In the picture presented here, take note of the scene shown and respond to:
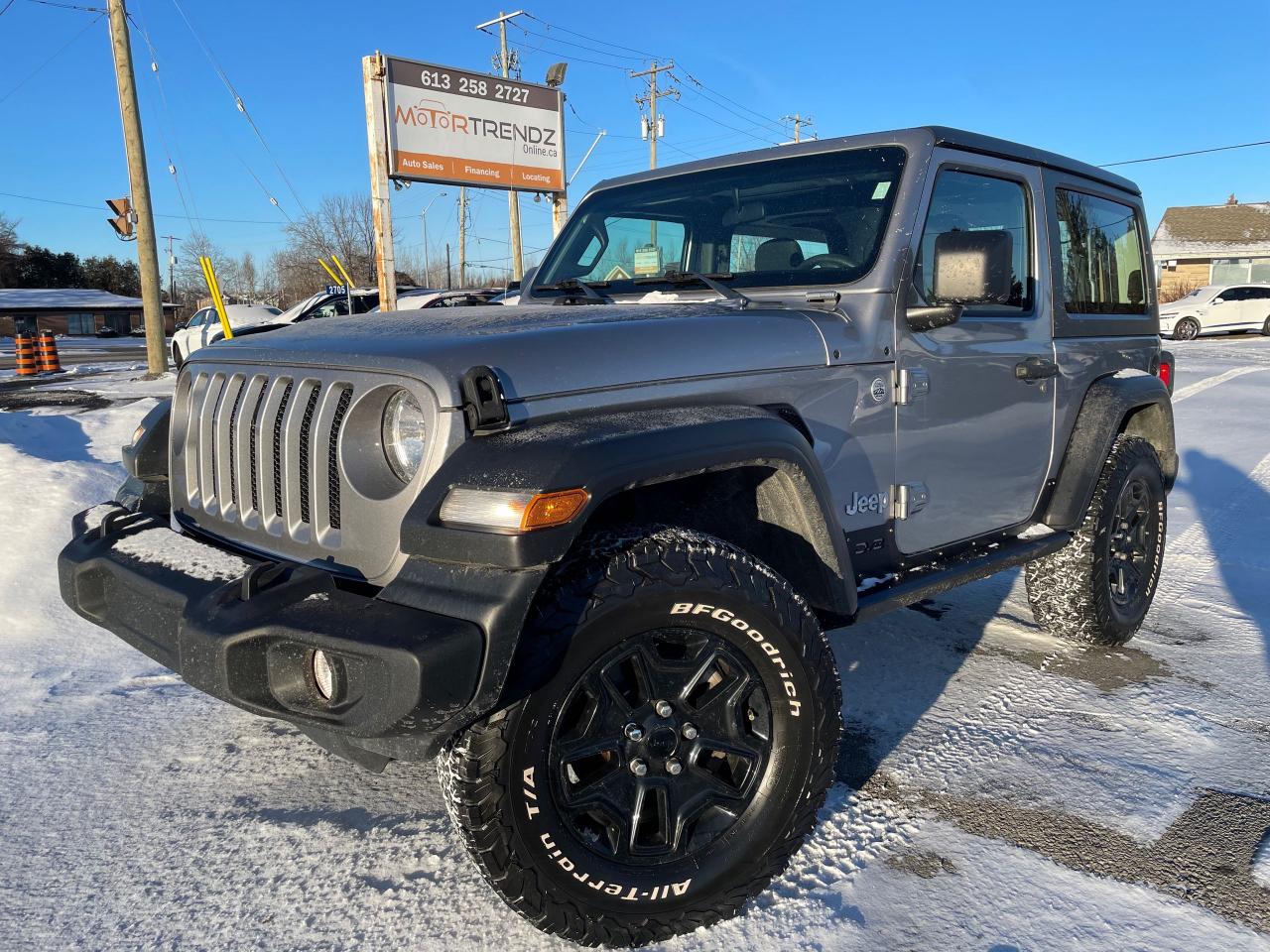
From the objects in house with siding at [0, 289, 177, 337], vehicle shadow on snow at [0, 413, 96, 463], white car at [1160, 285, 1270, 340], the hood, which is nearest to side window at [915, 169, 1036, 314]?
the hood

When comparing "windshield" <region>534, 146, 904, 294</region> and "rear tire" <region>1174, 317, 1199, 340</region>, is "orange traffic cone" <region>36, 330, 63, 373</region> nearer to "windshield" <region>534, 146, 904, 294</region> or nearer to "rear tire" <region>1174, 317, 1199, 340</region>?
"windshield" <region>534, 146, 904, 294</region>

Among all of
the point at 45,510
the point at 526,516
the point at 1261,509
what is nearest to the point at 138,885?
the point at 526,516

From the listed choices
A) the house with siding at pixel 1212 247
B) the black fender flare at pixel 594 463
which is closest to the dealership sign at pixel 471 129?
the black fender flare at pixel 594 463

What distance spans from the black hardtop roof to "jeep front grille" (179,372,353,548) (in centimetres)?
194

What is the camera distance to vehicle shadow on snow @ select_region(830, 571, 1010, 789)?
3.30 m

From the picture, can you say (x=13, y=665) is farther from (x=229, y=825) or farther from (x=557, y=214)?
(x=557, y=214)

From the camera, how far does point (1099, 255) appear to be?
425 cm

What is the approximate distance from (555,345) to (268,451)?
791 mm

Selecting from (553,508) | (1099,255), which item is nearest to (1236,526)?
(1099,255)

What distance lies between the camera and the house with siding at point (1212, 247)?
45.4 m

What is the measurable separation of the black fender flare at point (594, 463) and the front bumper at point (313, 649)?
0.56 ft

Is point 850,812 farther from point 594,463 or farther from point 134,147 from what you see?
point 134,147

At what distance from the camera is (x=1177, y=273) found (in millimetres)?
47312

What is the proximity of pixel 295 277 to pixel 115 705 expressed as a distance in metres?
65.5
